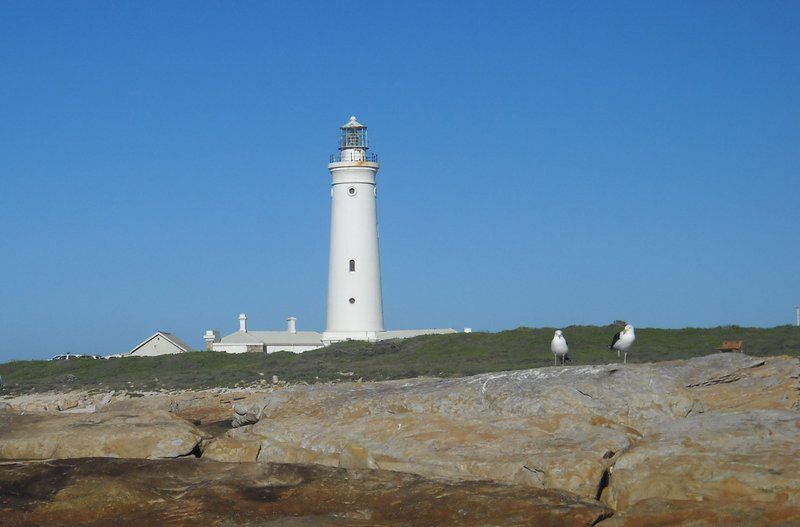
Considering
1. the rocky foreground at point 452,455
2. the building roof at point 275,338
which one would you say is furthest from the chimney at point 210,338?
the rocky foreground at point 452,455

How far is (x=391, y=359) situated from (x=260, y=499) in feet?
99.8

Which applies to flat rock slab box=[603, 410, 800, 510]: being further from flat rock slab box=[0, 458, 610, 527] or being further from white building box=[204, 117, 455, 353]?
white building box=[204, 117, 455, 353]

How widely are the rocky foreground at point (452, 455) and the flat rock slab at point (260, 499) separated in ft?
0.09

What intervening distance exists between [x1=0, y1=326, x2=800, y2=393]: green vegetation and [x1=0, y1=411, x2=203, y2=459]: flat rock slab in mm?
17936

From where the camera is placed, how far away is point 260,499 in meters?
12.9

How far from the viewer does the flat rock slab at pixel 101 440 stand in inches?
615

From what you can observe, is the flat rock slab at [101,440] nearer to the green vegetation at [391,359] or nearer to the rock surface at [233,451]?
the rock surface at [233,451]

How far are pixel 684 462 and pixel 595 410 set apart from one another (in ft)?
11.5

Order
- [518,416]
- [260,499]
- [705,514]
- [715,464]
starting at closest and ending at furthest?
[705,514] < [715,464] < [260,499] < [518,416]

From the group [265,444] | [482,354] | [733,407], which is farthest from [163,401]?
[482,354]

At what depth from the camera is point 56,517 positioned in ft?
40.8

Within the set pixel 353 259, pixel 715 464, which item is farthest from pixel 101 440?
pixel 353 259

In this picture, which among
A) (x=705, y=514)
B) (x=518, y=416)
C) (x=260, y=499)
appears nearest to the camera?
(x=705, y=514)

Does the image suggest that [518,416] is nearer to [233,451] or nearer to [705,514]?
[233,451]
